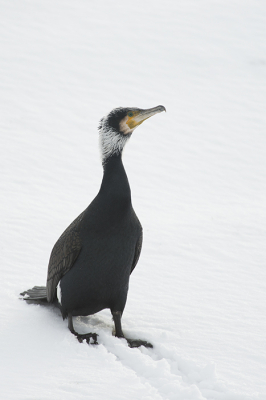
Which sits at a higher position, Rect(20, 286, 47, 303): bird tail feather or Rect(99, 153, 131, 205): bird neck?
Rect(99, 153, 131, 205): bird neck

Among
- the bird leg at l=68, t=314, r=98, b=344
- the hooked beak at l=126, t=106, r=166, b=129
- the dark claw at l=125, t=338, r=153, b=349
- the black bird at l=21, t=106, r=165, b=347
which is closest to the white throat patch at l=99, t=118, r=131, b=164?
the black bird at l=21, t=106, r=165, b=347

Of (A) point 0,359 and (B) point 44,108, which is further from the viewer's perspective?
(B) point 44,108

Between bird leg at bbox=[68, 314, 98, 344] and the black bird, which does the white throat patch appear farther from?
bird leg at bbox=[68, 314, 98, 344]

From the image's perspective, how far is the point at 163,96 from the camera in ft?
49.6

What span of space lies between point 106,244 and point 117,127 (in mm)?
945

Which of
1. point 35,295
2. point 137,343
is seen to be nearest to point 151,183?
point 35,295

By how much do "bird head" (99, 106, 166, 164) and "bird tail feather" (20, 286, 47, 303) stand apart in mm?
1322

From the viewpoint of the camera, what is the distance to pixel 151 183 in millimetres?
9836

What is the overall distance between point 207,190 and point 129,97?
5.83 m

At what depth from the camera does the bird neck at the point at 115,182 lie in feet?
13.0

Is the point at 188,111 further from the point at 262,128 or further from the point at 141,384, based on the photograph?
the point at 141,384

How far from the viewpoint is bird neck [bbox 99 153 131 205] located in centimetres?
397

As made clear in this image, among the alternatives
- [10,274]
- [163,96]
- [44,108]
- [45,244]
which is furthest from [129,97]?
[10,274]

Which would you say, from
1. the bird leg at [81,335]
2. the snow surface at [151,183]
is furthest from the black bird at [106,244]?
the snow surface at [151,183]
